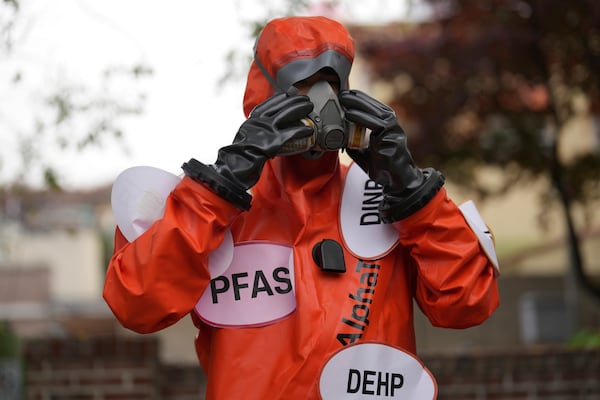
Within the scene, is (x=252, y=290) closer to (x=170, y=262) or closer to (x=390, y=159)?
(x=170, y=262)

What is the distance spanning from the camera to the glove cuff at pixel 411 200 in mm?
2385

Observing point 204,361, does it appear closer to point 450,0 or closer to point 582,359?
point 582,359

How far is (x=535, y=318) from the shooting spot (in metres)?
10.7

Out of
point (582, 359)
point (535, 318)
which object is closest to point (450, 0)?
point (582, 359)

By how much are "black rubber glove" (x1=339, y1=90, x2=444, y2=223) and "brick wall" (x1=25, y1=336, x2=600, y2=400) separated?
115 inches

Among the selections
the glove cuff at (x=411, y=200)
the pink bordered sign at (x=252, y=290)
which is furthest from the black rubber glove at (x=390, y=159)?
the pink bordered sign at (x=252, y=290)

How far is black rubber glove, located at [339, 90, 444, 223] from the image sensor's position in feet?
7.78

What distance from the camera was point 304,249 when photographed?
2.47m

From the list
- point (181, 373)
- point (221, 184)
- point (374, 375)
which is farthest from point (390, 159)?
point (181, 373)

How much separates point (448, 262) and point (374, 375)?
367 millimetres

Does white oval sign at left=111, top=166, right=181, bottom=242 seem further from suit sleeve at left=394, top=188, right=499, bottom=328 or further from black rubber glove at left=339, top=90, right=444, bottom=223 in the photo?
suit sleeve at left=394, top=188, right=499, bottom=328

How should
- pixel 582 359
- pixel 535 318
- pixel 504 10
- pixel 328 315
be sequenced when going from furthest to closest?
pixel 535 318
pixel 504 10
pixel 582 359
pixel 328 315

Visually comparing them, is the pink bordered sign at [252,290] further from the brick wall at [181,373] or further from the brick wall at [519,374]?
the brick wall at [519,374]

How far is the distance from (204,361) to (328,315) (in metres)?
0.49
